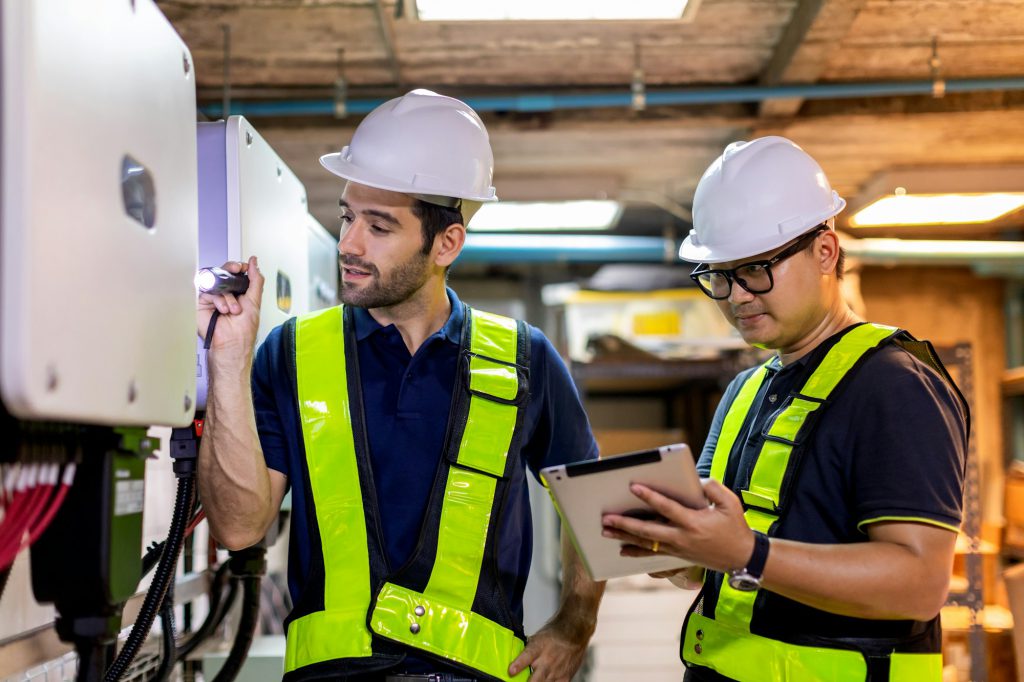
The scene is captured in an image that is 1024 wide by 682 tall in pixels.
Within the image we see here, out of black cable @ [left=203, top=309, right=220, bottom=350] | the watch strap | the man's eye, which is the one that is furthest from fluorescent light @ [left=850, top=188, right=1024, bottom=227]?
black cable @ [left=203, top=309, right=220, bottom=350]

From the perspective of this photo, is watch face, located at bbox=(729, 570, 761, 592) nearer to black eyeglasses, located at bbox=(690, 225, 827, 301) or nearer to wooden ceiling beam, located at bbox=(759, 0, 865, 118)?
black eyeglasses, located at bbox=(690, 225, 827, 301)

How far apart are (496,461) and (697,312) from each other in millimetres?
3942

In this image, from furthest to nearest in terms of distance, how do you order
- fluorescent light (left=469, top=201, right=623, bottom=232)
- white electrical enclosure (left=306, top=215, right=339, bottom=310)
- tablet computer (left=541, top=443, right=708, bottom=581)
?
fluorescent light (left=469, top=201, right=623, bottom=232) < white electrical enclosure (left=306, top=215, right=339, bottom=310) < tablet computer (left=541, top=443, right=708, bottom=581)

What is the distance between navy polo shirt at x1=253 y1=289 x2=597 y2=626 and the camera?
1.49 metres

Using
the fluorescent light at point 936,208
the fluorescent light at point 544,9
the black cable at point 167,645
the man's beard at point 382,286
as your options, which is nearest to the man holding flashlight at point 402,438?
the man's beard at point 382,286

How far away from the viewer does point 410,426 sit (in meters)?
1.52

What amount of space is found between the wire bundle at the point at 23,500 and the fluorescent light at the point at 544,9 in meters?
1.87

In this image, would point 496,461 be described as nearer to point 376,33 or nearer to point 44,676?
point 44,676

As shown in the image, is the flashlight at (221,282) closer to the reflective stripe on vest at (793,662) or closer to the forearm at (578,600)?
the forearm at (578,600)

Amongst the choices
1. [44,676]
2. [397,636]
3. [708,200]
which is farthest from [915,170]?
[44,676]

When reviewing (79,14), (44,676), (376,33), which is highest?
(376,33)

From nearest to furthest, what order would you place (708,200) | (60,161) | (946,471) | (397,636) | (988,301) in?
(60,161) → (946,471) → (397,636) → (708,200) → (988,301)

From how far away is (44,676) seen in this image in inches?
66.0

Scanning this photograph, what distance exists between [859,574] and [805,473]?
204 mm
